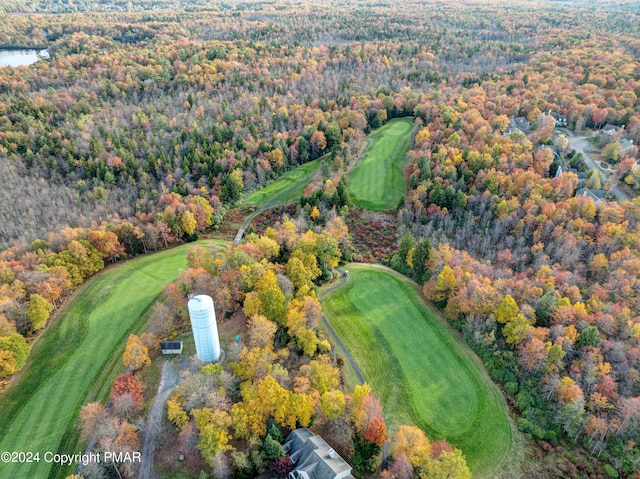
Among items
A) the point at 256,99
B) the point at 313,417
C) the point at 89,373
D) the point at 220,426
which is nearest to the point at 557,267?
the point at 313,417

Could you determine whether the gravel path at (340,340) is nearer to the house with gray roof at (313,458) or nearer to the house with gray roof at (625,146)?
the house with gray roof at (313,458)

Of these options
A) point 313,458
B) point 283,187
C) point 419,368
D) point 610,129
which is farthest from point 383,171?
point 313,458

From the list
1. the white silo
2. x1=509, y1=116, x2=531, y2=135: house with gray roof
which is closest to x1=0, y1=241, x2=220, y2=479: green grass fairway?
the white silo

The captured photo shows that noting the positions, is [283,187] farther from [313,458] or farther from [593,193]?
[313,458]

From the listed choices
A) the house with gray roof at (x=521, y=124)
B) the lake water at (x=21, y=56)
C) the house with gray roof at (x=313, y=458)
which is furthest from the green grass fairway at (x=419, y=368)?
the lake water at (x=21, y=56)

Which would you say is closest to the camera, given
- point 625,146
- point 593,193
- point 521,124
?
point 593,193

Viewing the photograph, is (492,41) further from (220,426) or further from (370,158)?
(220,426)
